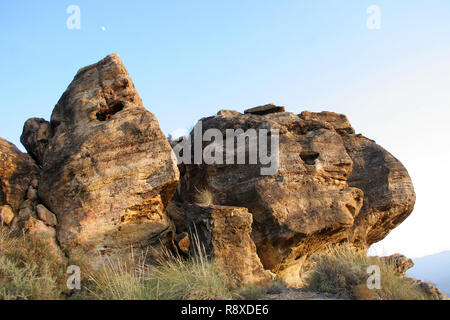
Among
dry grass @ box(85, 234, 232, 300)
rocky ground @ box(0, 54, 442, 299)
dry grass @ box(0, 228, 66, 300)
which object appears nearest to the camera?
dry grass @ box(0, 228, 66, 300)

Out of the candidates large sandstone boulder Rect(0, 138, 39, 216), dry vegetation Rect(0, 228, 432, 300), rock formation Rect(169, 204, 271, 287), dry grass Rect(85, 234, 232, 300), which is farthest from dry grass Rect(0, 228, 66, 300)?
rock formation Rect(169, 204, 271, 287)

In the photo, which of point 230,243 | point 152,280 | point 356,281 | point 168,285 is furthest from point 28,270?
point 356,281

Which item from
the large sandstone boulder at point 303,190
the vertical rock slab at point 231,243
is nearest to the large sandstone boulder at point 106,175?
the vertical rock slab at point 231,243

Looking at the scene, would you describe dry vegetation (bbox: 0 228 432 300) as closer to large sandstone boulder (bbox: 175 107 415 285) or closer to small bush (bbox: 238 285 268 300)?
small bush (bbox: 238 285 268 300)

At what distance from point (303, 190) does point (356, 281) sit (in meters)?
3.94

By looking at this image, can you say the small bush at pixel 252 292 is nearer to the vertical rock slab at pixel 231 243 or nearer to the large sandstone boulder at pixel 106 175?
the vertical rock slab at pixel 231 243

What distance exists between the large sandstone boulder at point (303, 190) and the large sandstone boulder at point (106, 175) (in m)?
2.43

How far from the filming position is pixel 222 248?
9.05 metres

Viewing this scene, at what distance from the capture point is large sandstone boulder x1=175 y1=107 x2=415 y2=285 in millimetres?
11258

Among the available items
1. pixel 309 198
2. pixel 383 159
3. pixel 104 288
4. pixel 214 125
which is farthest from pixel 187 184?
pixel 383 159

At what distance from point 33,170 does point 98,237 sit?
343 cm

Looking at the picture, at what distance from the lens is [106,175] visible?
10.3 metres

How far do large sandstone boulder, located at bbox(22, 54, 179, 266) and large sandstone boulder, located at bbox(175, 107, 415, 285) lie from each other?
7.98ft
